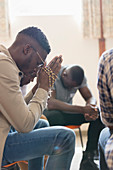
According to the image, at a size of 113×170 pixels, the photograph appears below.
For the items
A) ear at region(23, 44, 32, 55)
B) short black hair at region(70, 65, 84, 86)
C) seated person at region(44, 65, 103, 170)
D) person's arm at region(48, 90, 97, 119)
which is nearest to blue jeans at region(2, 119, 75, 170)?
ear at region(23, 44, 32, 55)

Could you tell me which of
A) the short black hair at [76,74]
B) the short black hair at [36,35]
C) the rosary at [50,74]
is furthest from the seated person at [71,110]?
the short black hair at [36,35]

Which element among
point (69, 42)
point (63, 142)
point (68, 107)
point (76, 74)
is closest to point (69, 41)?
point (69, 42)

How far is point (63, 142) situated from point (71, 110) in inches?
47.5

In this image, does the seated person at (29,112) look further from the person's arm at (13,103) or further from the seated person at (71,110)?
the seated person at (71,110)

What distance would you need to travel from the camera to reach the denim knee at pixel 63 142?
147 cm

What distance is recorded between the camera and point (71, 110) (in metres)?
2.68

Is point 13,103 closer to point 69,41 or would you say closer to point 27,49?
point 27,49

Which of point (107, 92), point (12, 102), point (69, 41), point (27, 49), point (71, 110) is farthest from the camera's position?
point (69, 41)

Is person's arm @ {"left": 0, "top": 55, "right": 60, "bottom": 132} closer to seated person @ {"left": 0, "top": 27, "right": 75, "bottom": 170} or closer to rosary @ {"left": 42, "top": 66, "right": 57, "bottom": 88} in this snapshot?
seated person @ {"left": 0, "top": 27, "right": 75, "bottom": 170}

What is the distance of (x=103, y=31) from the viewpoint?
421cm

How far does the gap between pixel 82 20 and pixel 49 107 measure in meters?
1.87

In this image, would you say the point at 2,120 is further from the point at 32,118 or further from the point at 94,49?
the point at 94,49

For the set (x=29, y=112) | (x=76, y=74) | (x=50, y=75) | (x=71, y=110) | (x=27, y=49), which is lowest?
(x=71, y=110)

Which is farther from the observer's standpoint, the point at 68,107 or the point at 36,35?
the point at 68,107
